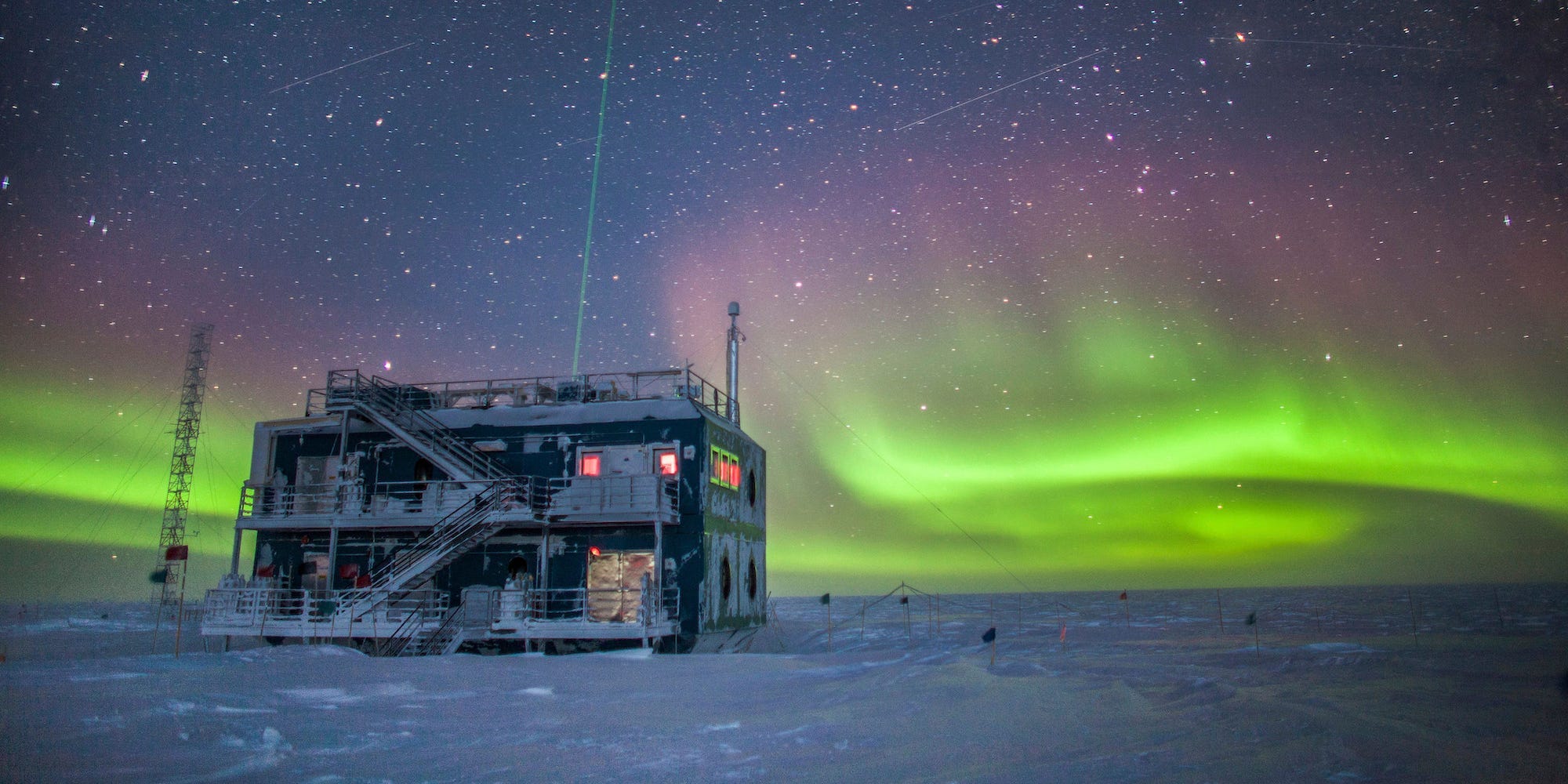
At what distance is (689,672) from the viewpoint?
22703 millimetres

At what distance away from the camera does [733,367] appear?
43062 mm

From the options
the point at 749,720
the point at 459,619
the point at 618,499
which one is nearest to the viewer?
the point at 749,720

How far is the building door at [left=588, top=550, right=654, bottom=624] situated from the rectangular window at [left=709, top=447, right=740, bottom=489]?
3.66m

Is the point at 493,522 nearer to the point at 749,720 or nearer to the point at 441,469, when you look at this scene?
the point at 441,469

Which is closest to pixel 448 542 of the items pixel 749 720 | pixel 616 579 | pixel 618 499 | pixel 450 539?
pixel 450 539

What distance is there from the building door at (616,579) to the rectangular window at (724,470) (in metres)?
3.66

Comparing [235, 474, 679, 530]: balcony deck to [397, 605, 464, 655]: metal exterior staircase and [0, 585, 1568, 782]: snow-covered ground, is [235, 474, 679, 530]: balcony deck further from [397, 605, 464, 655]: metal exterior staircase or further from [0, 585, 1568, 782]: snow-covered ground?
[0, 585, 1568, 782]: snow-covered ground

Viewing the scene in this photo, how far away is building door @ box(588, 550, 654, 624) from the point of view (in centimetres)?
3139

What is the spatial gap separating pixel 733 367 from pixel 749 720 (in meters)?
28.2

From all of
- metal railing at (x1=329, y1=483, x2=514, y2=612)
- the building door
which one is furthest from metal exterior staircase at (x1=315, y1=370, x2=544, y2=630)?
the building door

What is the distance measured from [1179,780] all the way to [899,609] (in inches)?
5256

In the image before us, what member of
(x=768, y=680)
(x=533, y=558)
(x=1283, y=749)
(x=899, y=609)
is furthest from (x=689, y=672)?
(x=899, y=609)

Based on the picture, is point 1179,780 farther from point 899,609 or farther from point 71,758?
point 899,609

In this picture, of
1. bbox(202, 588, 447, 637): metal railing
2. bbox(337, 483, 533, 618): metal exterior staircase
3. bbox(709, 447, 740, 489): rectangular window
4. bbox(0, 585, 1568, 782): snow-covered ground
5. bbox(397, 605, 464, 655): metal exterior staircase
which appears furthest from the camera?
bbox(709, 447, 740, 489): rectangular window
